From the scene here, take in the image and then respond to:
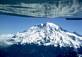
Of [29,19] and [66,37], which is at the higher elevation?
[29,19]

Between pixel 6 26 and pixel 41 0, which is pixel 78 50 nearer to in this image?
pixel 41 0

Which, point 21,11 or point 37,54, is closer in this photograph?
point 37,54

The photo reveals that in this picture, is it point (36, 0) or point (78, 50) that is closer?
point (78, 50)

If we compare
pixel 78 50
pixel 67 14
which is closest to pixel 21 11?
pixel 67 14

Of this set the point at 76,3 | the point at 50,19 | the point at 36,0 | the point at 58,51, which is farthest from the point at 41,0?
the point at 58,51

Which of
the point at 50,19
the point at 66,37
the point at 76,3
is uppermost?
the point at 76,3

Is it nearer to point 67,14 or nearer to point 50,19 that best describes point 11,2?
point 50,19
